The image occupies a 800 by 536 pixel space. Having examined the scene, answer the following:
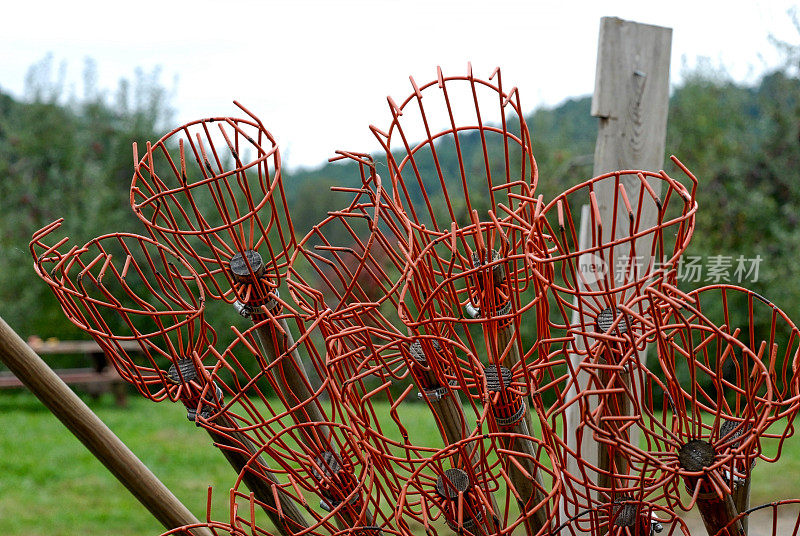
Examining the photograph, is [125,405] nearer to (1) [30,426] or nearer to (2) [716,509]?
(1) [30,426]

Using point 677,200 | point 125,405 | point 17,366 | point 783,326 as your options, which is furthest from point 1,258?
point 17,366

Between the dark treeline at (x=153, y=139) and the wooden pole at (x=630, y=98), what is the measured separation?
4895mm

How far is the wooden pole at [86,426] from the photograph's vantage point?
1.75ft

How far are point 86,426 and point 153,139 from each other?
26.3 feet

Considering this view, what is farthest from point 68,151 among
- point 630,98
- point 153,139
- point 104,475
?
point 630,98

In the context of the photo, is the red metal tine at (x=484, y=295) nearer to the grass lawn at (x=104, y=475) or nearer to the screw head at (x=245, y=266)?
the screw head at (x=245, y=266)

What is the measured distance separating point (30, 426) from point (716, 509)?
530 cm

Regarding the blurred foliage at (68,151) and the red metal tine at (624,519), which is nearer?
the red metal tine at (624,519)

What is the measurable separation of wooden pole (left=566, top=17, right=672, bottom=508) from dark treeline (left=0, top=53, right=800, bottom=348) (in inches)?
193


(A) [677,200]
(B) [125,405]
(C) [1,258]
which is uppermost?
(A) [677,200]

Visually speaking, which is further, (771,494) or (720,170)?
(720,170)

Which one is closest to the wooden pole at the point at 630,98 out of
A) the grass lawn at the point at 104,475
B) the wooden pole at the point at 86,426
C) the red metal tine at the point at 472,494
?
the red metal tine at the point at 472,494

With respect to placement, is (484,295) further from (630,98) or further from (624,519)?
(630,98)

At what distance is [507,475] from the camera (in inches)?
21.8
